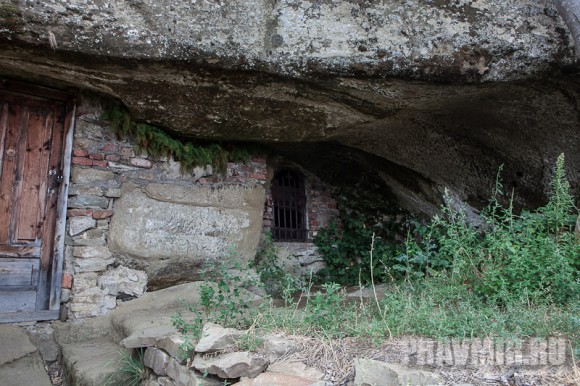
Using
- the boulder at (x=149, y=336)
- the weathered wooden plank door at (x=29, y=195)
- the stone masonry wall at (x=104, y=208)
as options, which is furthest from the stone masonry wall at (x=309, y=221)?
the boulder at (x=149, y=336)

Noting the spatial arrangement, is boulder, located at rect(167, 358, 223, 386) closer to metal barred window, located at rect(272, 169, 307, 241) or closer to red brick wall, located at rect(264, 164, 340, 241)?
metal barred window, located at rect(272, 169, 307, 241)

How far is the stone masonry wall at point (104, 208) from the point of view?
397 cm

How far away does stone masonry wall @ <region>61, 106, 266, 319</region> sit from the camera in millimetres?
3967

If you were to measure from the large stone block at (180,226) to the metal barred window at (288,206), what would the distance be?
989mm

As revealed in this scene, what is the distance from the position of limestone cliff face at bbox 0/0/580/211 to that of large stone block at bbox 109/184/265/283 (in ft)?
2.32

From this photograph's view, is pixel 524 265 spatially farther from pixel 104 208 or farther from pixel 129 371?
pixel 104 208

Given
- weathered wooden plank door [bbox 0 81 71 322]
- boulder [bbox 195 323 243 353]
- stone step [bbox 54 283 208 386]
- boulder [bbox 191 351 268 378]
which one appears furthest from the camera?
weathered wooden plank door [bbox 0 81 71 322]

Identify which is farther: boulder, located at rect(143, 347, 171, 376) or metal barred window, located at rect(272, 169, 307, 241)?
metal barred window, located at rect(272, 169, 307, 241)

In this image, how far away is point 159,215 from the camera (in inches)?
170

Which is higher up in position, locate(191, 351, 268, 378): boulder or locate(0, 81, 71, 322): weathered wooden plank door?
locate(0, 81, 71, 322): weathered wooden plank door

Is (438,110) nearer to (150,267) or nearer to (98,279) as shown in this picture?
(150,267)

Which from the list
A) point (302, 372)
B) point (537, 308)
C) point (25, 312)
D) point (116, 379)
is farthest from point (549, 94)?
point (25, 312)

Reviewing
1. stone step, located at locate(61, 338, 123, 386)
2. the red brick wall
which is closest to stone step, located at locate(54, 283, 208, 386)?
stone step, located at locate(61, 338, 123, 386)

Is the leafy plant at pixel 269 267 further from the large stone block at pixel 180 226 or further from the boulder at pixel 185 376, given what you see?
the boulder at pixel 185 376
